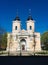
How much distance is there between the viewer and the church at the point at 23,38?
48.9 m

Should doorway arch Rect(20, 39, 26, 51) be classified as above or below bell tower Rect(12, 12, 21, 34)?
below

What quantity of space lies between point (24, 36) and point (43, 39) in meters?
10.9

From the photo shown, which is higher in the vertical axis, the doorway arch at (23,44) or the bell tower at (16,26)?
the bell tower at (16,26)

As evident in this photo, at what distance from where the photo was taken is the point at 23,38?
164 feet

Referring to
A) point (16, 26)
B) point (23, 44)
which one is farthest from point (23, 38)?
point (16, 26)

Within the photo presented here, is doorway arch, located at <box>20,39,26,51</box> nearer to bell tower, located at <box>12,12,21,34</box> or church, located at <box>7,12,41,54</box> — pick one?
church, located at <box>7,12,41,54</box>

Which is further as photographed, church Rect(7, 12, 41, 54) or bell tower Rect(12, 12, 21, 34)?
bell tower Rect(12, 12, 21, 34)

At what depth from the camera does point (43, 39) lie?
58625 mm

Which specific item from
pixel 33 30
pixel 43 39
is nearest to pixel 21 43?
pixel 33 30

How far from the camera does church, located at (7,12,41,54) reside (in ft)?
160

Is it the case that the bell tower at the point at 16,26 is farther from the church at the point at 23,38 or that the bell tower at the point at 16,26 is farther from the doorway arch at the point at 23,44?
the doorway arch at the point at 23,44

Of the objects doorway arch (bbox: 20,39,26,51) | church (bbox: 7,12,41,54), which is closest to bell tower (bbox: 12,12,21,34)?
church (bbox: 7,12,41,54)

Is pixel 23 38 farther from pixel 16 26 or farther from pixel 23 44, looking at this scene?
pixel 16 26

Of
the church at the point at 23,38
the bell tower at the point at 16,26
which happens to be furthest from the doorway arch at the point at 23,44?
the bell tower at the point at 16,26
